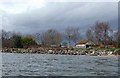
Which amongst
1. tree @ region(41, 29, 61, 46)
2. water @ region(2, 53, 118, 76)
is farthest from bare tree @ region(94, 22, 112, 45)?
water @ region(2, 53, 118, 76)

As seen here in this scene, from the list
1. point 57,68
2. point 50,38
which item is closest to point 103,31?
point 50,38

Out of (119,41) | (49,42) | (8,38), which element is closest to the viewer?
(119,41)

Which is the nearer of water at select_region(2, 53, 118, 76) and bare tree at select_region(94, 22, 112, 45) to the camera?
water at select_region(2, 53, 118, 76)

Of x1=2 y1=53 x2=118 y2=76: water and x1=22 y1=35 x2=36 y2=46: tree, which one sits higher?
x1=22 y1=35 x2=36 y2=46: tree

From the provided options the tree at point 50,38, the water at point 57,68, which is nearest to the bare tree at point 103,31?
the tree at point 50,38

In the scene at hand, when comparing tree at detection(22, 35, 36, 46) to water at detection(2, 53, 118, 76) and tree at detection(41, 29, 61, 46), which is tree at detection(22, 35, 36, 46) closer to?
tree at detection(41, 29, 61, 46)

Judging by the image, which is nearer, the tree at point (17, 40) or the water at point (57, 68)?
the water at point (57, 68)

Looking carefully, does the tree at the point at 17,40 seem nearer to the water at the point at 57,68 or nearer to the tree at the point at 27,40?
the tree at the point at 27,40

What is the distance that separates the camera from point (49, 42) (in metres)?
122

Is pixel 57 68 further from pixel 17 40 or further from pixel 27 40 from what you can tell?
pixel 27 40

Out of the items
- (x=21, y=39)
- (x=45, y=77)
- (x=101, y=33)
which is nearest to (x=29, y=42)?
(x=21, y=39)

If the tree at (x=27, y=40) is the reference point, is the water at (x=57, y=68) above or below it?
below

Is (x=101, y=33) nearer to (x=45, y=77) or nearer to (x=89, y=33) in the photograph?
(x=89, y=33)

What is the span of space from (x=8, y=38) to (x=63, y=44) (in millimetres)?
23728
